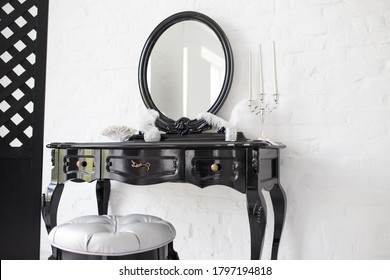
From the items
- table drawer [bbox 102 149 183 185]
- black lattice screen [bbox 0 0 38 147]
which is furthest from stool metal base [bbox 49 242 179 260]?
black lattice screen [bbox 0 0 38 147]

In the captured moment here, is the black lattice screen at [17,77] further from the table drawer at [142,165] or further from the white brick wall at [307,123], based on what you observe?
the table drawer at [142,165]

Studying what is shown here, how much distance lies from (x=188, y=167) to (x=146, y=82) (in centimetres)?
77

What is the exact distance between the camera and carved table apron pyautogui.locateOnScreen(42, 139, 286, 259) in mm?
1485

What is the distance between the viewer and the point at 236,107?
196 cm

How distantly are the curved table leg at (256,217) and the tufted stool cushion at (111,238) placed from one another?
33cm

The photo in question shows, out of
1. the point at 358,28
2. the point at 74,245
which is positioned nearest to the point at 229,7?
the point at 358,28

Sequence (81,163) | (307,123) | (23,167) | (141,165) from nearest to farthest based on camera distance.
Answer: (141,165)
(81,163)
(307,123)
(23,167)

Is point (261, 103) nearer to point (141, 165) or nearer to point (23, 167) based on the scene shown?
point (141, 165)

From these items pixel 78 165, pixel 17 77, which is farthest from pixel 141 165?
pixel 17 77

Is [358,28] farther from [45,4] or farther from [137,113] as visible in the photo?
[45,4]

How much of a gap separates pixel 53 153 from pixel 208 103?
0.84m

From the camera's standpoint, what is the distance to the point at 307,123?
1860 mm

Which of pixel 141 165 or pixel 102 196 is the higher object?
pixel 141 165

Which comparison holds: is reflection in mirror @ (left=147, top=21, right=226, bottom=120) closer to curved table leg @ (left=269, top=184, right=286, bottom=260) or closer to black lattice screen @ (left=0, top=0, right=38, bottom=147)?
curved table leg @ (left=269, top=184, right=286, bottom=260)
